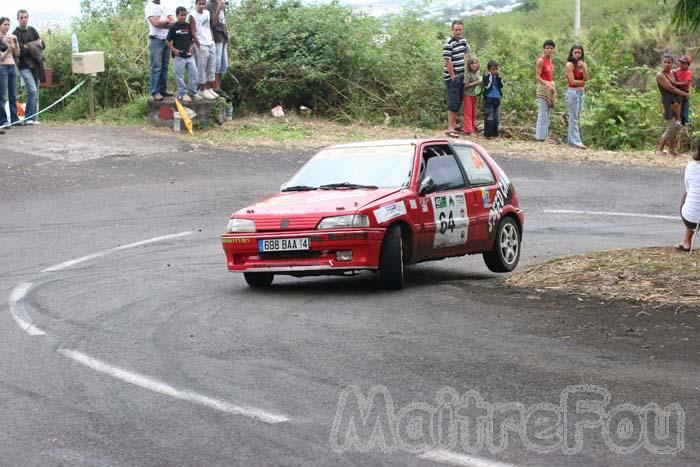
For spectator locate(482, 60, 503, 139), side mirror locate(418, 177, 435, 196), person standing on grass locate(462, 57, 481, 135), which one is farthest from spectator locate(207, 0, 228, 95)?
side mirror locate(418, 177, 435, 196)

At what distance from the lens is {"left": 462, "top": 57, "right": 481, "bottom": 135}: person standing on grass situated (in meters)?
25.2

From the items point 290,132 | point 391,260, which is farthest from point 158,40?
point 391,260

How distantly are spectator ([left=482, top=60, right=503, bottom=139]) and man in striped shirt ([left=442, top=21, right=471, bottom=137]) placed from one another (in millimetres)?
549

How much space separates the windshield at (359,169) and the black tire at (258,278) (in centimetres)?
108

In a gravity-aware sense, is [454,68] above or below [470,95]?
above

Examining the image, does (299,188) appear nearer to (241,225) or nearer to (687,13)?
(241,225)

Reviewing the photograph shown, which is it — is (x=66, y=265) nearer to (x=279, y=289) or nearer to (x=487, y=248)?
(x=279, y=289)

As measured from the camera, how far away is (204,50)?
24.5 metres

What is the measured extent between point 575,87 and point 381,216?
14321 millimetres

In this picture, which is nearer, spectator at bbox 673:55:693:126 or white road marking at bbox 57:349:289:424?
white road marking at bbox 57:349:289:424

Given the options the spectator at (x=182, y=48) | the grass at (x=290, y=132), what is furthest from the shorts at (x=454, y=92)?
the spectator at (x=182, y=48)

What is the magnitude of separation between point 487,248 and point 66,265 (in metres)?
4.98

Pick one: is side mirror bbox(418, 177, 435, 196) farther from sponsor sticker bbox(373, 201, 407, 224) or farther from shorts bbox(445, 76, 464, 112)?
shorts bbox(445, 76, 464, 112)

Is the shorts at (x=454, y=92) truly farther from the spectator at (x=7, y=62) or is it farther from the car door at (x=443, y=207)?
the car door at (x=443, y=207)
